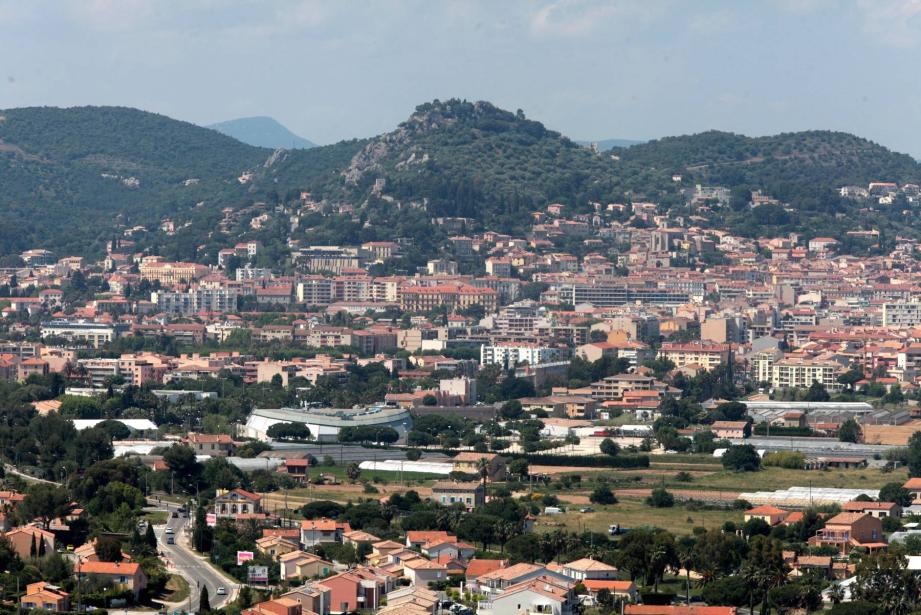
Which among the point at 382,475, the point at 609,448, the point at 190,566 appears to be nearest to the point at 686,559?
the point at 190,566

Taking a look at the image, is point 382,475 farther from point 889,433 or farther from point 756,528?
point 889,433

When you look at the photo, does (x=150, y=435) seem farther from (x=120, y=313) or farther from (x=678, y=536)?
(x=120, y=313)

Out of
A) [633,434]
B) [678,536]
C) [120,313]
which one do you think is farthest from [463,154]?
[678,536]

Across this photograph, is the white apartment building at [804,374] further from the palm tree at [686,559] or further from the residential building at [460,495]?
the palm tree at [686,559]

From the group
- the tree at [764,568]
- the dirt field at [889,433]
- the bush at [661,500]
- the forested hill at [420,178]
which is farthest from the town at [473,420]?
the forested hill at [420,178]

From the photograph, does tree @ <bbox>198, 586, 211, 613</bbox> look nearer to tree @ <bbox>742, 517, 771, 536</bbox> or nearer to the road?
the road
